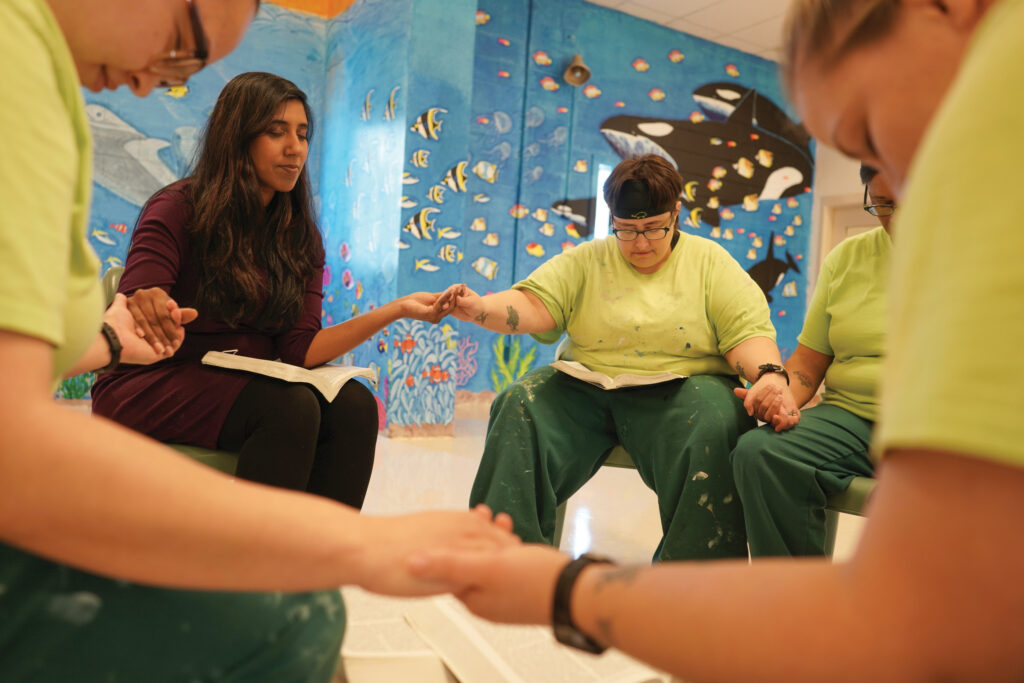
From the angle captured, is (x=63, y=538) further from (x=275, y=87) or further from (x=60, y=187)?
(x=275, y=87)

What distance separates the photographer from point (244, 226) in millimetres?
2051

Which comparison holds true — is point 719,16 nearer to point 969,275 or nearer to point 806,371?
point 806,371

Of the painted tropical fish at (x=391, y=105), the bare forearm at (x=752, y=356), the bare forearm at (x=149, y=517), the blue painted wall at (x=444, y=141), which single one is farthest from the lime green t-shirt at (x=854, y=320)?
the painted tropical fish at (x=391, y=105)

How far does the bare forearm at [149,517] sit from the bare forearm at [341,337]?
4.95 ft

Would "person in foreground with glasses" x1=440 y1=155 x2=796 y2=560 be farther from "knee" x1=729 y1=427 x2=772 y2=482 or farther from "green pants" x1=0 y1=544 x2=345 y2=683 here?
"green pants" x1=0 y1=544 x2=345 y2=683

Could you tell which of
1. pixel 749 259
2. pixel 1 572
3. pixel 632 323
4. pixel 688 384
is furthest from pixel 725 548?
pixel 749 259

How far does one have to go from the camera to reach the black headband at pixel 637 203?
2.21 metres

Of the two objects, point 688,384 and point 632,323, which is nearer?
point 688,384

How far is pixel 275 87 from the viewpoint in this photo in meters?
2.14

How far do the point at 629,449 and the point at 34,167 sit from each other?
174cm

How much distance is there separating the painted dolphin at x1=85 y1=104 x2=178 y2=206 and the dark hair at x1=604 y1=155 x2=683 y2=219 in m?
3.98

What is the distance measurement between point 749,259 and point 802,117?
6.55 metres

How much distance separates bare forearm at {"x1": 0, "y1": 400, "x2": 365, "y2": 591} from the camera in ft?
1.72

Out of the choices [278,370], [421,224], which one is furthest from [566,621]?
[421,224]
